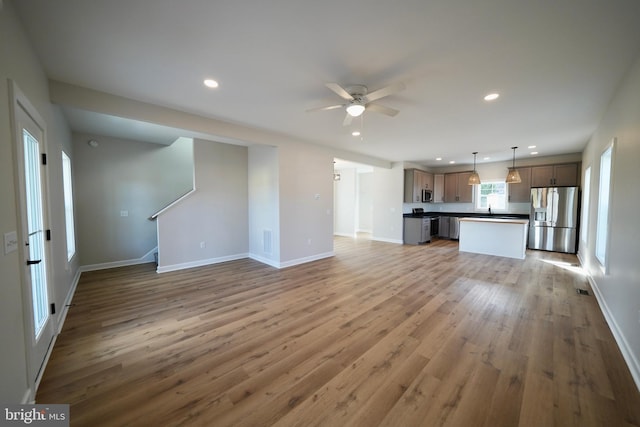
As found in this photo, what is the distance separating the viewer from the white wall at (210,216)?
4.80m

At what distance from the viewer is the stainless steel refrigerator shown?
6.25m

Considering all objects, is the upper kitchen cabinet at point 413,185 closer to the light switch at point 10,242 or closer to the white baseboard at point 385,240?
the white baseboard at point 385,240

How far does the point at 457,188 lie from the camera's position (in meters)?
8.63

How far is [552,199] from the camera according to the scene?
648 centimetres

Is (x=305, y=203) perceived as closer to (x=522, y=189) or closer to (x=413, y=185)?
(x=413, y=185)

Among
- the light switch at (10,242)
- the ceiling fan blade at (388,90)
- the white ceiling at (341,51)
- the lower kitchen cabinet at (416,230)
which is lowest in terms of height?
the lower kitchen cabinet at (416,230)

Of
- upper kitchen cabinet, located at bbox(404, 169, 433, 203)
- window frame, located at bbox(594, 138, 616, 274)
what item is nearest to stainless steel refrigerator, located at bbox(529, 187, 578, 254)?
upper kitchen cabinet, located at bbox(404, 169, 433, 203)

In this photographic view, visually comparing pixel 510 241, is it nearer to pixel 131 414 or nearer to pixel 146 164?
pixel 131 414

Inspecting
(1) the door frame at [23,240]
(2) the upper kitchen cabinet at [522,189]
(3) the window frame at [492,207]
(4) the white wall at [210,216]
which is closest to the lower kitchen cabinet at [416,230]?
(3) the window frame at [492,207]

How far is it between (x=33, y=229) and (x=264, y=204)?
11.4ft

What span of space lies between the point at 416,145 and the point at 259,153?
12.2ft

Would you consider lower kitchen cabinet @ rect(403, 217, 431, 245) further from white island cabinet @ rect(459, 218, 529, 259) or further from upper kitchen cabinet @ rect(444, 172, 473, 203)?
upper kitchen cabinet @ rect(444, 172, 473, 203)

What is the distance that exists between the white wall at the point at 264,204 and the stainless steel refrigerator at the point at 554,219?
23.7 ft

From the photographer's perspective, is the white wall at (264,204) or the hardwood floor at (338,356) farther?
the white wall at (264,204)
